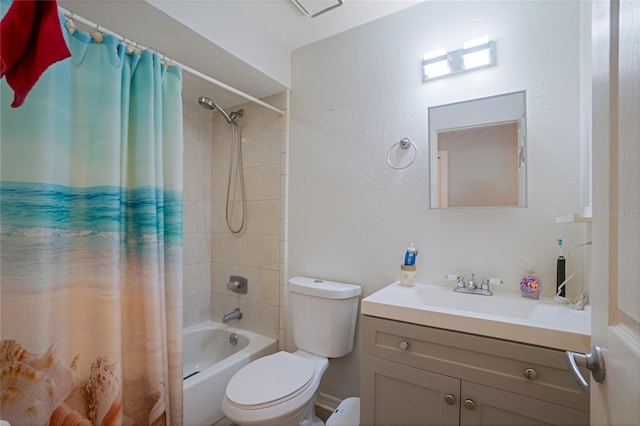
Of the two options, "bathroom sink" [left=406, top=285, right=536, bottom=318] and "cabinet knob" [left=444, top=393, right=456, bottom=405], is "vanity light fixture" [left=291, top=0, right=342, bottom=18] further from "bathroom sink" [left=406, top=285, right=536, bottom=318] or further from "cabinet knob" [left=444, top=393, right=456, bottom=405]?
"cabinet knob" [left=444, top=393, right=456, bottom=405]

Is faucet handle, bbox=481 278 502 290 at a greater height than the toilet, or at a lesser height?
greater

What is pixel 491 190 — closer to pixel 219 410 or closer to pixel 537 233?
pixel 537 233

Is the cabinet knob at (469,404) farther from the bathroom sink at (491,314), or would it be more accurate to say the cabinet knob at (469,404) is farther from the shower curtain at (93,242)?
the shower curtain at (93,242)

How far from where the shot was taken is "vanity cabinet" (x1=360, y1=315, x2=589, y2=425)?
896mm

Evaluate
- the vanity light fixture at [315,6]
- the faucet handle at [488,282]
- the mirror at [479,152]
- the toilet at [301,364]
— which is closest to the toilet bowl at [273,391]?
the toilet at [301,364]

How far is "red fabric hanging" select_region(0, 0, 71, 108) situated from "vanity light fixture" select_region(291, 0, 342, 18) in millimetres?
1337

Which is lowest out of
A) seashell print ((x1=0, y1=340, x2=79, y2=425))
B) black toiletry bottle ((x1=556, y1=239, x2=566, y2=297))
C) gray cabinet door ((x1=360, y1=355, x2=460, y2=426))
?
gray cabinet door ((x1=360, y1=355, x2=460, y2=426))

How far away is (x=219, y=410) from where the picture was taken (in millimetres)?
1613

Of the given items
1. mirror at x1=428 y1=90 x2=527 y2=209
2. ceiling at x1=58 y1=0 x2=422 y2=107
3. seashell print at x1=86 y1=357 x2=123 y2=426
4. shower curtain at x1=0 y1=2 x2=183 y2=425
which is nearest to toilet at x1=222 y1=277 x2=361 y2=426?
shower curtain at x1=0 y1=2 x2=183 y2=425

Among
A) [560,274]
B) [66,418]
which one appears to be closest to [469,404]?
[560,274]

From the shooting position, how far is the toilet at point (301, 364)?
3.96 feet

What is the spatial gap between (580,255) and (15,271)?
2.03 meters

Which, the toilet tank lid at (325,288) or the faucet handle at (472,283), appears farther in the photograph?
the toilet tank lid at (325,288)

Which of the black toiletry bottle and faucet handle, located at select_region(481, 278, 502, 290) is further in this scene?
faucet handle, located at select_region(481, 278, 502, 290)
